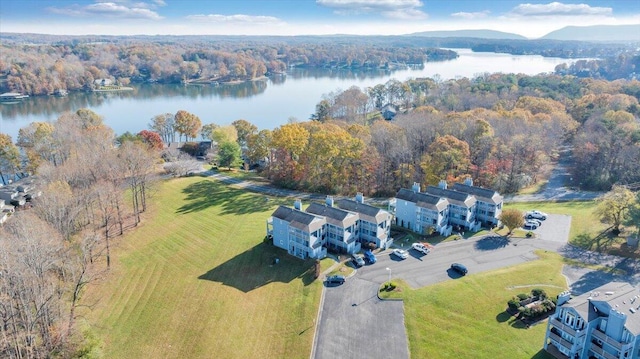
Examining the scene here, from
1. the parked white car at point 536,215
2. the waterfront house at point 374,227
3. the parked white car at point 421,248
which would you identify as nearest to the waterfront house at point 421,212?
the parked white car at point 421,248

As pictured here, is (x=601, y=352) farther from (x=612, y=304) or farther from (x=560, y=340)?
(x=612, y=304)

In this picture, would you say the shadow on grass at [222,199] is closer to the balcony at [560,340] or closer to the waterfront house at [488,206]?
the waterfront house at [488,206]

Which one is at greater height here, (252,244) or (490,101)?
(490,101)

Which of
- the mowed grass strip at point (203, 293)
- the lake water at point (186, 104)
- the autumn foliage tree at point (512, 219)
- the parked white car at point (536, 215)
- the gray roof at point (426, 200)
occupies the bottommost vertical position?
the mowed grass strip at point (203, 293)

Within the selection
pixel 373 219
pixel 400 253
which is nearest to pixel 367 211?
pixel 373 219

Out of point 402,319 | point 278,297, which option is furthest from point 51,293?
point 402,319

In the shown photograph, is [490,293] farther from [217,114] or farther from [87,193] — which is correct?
[217,114]
